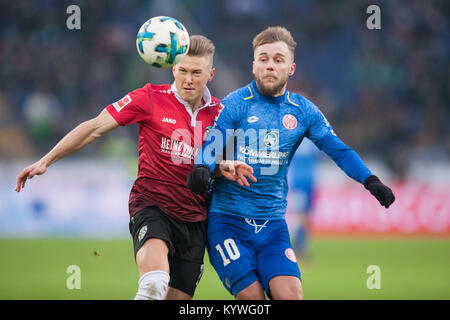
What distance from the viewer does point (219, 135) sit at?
4.78m

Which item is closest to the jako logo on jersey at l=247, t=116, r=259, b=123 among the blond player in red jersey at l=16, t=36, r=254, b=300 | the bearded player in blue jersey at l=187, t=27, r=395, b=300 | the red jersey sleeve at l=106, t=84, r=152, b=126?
the bearded player in blue jersey at l=187, t=27, r=395, b=300

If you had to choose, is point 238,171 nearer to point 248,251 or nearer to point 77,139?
point 248,251

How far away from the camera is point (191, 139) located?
5156 mm

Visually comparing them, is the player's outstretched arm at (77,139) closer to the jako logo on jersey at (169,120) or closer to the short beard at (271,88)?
the jako logo on jersey at (169,120)

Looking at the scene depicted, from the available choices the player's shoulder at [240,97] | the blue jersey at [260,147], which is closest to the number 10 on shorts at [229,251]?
the blue jersey at [260,147]

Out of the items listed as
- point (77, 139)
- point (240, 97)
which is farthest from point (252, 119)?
point (77, 139)

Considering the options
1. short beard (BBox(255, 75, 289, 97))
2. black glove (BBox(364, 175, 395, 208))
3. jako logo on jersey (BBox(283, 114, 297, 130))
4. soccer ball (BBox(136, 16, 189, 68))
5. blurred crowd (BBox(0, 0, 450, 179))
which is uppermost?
blurred crowd (BBox(0, 0, 450, 179))

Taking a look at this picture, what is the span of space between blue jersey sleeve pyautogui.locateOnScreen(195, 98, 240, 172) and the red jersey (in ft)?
1.20

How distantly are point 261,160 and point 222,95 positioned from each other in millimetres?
11447

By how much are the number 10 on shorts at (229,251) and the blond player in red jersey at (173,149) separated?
1.33ft

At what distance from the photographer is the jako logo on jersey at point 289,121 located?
16.2ft

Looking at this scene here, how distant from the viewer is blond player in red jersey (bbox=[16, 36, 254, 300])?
497cm

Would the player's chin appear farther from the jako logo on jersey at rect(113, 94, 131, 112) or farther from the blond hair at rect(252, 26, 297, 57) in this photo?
the jako logo on jersey at rect(113, 94, 131, 112)

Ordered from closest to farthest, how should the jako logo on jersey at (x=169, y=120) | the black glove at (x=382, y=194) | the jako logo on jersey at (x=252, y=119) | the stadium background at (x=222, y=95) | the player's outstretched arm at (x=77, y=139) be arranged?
the black glove at (x=382, y=194) → the player's outstretched arm at (x=77, y=139) → the jako logo on jersey at (x=252, y=119) → the jako logo on jersey at (x=169, y=120) → the stadium background at (x=222, y=95)
